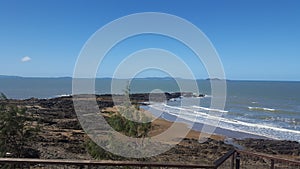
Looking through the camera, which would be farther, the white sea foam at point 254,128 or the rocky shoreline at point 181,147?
the white sea foam at point 254,128

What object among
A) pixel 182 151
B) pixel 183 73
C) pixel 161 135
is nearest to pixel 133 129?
pixel 183 73

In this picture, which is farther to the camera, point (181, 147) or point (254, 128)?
point (254, 128)

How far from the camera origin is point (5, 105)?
41.1ft

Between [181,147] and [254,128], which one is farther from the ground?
[254,128]

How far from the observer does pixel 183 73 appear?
828cm

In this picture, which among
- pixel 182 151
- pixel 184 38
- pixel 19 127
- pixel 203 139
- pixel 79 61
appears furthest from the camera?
pixel 203 139

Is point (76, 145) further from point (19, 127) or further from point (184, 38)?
point (184, 38)

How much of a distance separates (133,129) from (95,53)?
4.46m

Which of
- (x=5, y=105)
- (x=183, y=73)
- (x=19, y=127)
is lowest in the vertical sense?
(x=19, y=127)

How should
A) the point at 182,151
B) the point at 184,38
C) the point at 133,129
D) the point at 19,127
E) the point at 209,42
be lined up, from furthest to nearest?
the point at 182,151 → the point at 19,127 → the point at 133,129 → the point at 184,38 → the point at 209,42

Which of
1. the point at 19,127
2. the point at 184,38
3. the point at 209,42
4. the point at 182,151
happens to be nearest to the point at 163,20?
the point at 184,38

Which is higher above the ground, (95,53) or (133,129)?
(95,53)

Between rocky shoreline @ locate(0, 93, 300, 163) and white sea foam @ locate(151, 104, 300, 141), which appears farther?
white sea foam @ locate(151, 104, 300, 141)

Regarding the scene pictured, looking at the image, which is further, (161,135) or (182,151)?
(161,135)
